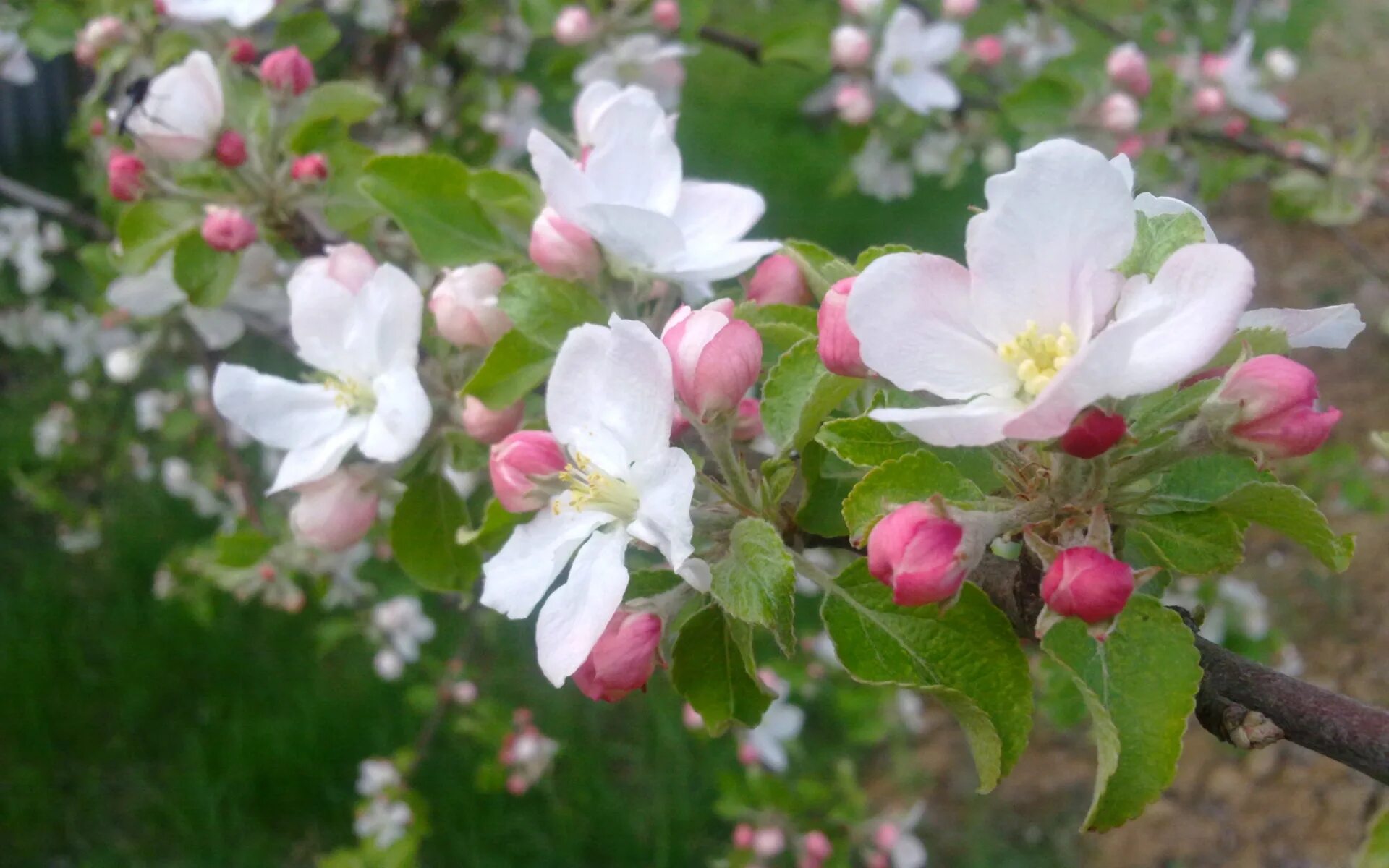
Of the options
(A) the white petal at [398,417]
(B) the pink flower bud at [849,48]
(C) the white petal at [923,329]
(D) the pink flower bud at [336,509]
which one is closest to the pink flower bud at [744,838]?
(D) the pink flower bud at [336,509]

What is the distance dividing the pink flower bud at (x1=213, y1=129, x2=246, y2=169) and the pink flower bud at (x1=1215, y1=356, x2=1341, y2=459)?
1.05 meters

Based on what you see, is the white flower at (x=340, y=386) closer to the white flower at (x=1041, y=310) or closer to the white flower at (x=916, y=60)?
the white flower at (x=1041, y=310)

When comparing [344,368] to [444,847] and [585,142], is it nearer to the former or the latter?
[585,142]

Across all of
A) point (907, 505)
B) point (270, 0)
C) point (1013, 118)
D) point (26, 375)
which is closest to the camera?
point (907, 505)

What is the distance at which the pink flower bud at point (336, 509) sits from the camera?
104 cm

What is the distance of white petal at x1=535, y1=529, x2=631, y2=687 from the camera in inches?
27.5

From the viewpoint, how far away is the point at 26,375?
462cm

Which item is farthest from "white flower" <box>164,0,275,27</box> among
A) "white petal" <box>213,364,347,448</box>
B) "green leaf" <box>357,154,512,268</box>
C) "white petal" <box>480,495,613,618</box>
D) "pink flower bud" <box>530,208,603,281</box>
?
"white petal" <box>480,495,613,618</box>

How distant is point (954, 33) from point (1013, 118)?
0.26 m

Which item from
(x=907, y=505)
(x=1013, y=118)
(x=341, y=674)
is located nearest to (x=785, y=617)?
(x=907, y=505)

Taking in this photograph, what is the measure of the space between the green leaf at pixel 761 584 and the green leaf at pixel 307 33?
52.1 inches

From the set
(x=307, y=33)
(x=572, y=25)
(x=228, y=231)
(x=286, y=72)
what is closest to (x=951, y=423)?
(x=228, y=231)

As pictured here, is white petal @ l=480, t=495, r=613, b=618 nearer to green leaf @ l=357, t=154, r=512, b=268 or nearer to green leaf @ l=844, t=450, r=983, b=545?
green leaf @ l=844, t=450, r=983, b=545

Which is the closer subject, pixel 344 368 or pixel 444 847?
pixel 344 368
